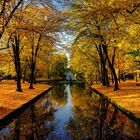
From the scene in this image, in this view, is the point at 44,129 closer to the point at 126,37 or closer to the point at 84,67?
the point at 126,37

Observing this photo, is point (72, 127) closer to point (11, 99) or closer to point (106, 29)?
point (11, 99)

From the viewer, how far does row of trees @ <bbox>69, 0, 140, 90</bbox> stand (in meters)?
17.4

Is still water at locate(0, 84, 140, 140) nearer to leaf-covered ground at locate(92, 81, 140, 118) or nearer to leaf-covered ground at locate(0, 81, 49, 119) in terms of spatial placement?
leaf-covered ground at locate(92, 81, 140, 118)

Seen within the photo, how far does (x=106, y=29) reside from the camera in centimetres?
3631

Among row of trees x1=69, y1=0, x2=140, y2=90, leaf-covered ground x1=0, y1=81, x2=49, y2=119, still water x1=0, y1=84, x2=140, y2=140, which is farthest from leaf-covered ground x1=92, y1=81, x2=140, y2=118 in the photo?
leaf-covered ground x1=0, y1=81, x2=49, y2=119

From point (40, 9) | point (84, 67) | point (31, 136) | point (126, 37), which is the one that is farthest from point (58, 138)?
point (84, 67)

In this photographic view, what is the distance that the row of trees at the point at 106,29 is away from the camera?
17.4 m

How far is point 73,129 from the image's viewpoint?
55.6 ft

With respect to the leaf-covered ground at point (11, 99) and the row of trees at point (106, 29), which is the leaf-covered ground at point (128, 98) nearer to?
the row of trees at point (106, 29)

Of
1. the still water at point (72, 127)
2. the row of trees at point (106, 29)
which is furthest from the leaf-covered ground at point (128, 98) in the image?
the row of trees at point (106, 29)

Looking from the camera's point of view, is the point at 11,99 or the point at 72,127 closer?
the point at 72,127

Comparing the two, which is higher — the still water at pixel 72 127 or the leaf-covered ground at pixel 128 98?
the leaf-covered ground at pixel 128 98

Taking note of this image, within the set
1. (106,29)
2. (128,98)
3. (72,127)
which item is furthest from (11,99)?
(106,29)

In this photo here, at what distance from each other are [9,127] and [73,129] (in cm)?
356
